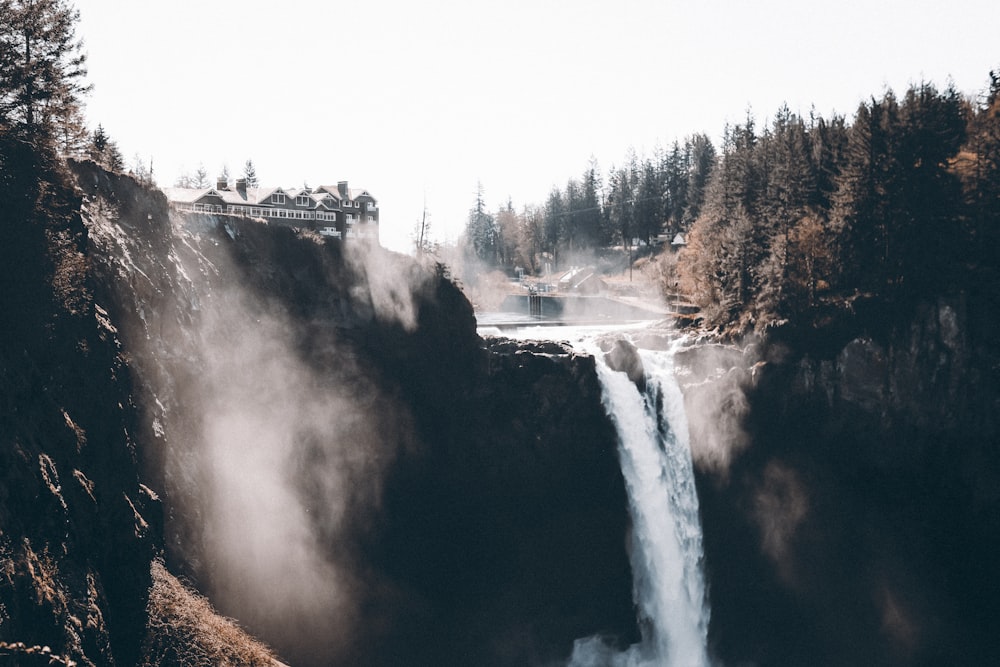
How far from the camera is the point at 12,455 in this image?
22.9 m

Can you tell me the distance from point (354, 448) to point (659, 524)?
62.0ft

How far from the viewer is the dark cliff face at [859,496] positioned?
42.2 metres

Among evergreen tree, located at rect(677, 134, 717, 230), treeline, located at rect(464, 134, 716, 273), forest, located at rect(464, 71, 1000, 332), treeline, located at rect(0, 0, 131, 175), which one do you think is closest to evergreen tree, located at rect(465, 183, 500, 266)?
treeline, located at rect(464, 134, 716, 273)

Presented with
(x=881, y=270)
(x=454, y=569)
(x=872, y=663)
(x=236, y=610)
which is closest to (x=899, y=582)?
(x=872, y=663)

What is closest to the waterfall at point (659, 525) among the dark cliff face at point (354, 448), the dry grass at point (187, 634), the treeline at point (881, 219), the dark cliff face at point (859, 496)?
the dark cliff face at point (354, 448)

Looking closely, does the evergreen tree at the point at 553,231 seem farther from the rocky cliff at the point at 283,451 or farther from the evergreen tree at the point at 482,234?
the rocky cliff at the point at 283,451

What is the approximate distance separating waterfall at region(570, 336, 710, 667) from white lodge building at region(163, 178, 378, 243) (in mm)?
18362

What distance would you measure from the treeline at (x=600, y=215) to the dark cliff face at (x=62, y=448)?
8088cm

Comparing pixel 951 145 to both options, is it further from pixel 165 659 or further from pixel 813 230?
pixel 165 659

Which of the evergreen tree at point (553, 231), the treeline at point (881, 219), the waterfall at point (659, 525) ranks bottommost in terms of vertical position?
the waterfall at point (659, 525)

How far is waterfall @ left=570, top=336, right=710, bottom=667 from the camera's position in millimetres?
41406

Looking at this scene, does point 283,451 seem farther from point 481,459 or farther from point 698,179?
point 698,179

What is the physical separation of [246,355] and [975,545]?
43680mm

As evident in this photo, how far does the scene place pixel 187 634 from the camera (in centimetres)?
2791
